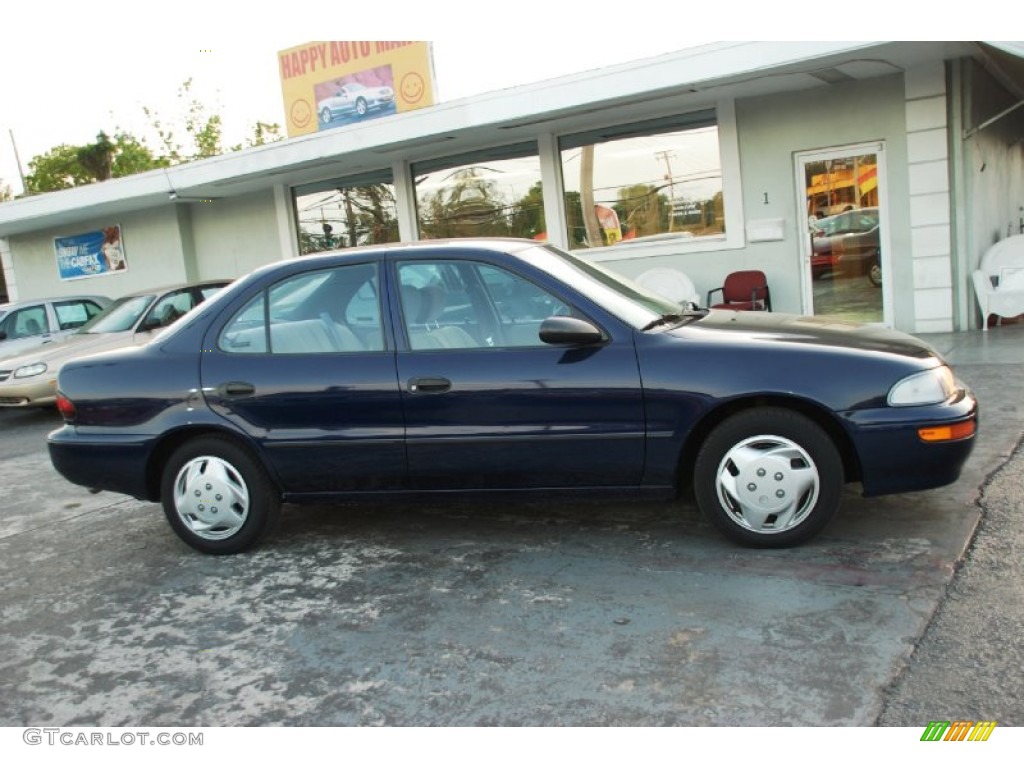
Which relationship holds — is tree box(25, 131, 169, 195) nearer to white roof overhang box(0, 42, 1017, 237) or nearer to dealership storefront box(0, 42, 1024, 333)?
white roof overhang box(0, 42, 1017, 237)

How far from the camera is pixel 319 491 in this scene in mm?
4449

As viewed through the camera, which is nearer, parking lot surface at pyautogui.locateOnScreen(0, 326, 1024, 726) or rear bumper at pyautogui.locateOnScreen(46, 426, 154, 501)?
parking lot surface at pyautogui.locateOnScreen(0, 326, 1024, 726)

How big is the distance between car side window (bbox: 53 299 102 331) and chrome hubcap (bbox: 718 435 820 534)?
9.98 meters

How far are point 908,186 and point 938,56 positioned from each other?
1392 mm

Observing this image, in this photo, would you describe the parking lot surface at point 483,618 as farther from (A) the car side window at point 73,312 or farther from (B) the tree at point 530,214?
(B) the tree at point 530,214

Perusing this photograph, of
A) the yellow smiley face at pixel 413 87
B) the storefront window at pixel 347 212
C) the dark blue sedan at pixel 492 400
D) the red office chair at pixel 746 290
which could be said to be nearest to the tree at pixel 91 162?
the storefront window at pixel 347 212

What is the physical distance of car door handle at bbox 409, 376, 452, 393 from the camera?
4.17 metres

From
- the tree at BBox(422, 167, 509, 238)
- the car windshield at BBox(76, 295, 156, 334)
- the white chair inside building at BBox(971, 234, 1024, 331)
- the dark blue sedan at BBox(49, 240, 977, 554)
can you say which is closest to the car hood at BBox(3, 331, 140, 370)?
the car windshield at BBox(76, 295, 156, 334)

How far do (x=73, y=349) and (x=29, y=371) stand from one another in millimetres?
498

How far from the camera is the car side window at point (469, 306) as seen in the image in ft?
13.9

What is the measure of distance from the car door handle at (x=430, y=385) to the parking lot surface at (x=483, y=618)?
32.4 inches

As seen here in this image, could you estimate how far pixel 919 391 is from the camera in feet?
12.5

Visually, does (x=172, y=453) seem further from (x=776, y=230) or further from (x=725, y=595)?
(x=776, y=230)
